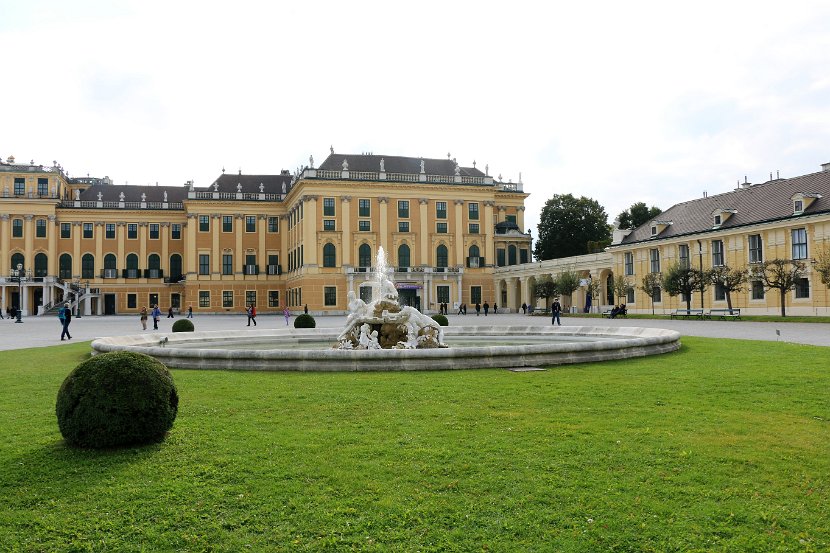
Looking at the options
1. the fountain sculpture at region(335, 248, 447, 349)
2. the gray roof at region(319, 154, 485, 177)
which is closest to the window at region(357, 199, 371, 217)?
the gray roof at region(319, 154, 485, 177)

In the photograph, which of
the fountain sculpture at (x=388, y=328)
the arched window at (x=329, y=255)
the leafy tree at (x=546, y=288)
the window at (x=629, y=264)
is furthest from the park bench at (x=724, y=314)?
the arched window at (x=329, y=255)

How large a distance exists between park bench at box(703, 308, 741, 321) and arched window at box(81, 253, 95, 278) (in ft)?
221

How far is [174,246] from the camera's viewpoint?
269ft

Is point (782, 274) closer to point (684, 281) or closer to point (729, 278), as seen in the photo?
point (729, 278)

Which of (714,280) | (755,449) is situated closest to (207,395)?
(755,449)

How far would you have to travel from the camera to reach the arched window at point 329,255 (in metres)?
67.7

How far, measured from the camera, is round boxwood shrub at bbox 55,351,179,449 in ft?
22.7

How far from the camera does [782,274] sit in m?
37.6

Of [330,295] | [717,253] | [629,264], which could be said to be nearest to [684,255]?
[717,253]

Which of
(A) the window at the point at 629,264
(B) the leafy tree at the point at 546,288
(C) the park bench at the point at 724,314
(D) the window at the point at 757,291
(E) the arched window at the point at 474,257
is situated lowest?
(C) the park bench at the point at 724,314

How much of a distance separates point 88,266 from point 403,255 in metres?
38.5

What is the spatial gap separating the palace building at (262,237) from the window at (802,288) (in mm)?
34176

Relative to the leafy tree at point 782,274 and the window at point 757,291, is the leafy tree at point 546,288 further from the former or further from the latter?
the leafy tree at point 782,274

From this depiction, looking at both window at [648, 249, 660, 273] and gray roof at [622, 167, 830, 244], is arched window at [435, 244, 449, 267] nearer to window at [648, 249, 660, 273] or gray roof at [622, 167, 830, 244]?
gray roof at [622, 167, 830, 244]
